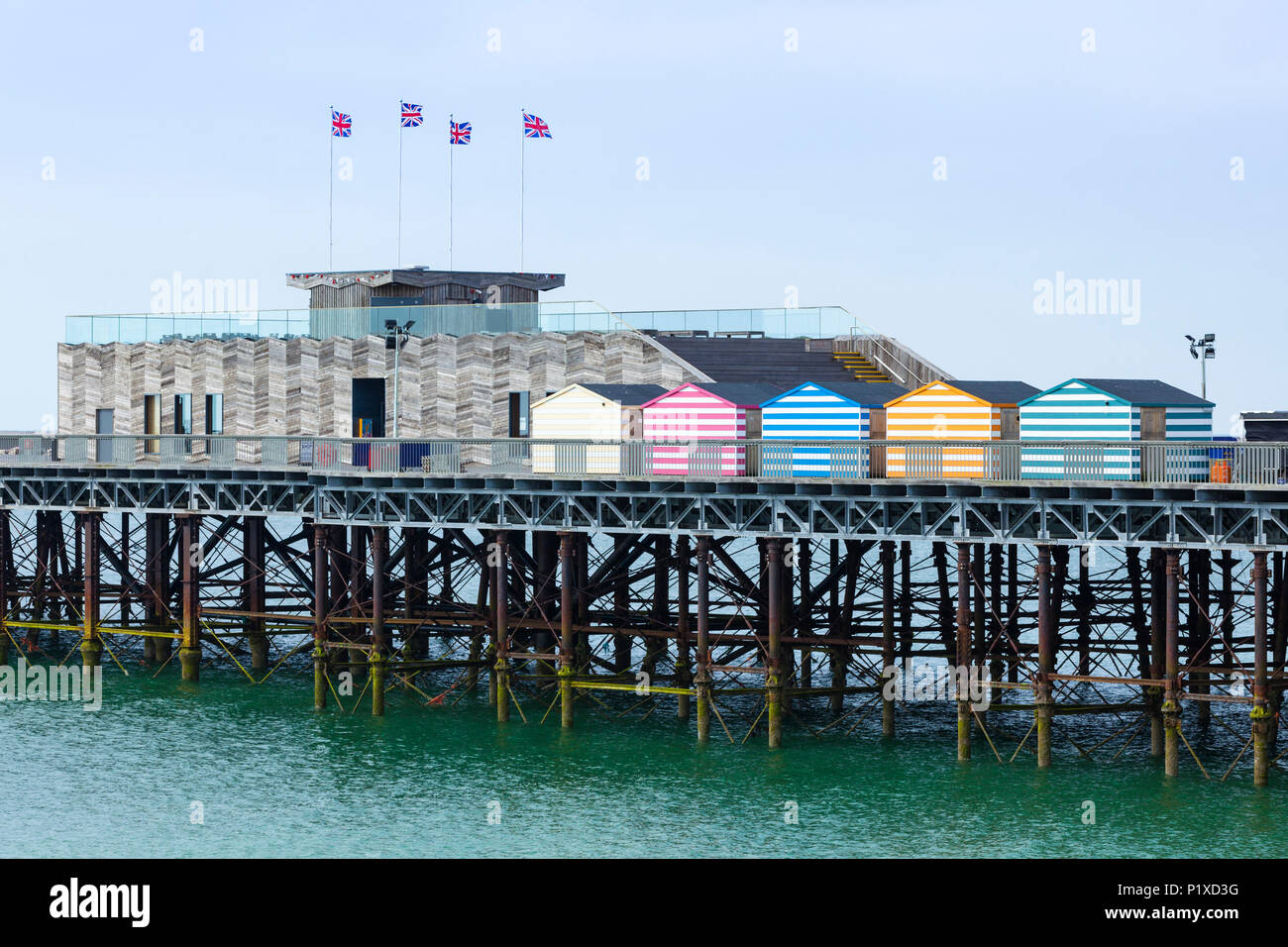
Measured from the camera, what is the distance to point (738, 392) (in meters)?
54.5

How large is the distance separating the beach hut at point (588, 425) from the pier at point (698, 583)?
0.27 meters

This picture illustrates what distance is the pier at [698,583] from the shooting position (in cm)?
4794

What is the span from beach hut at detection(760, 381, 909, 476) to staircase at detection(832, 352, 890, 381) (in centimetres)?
880

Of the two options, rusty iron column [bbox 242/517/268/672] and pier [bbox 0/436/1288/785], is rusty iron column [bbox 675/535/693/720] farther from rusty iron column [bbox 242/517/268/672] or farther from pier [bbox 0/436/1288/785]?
rusty iron column [bbox 242/517/268/672]

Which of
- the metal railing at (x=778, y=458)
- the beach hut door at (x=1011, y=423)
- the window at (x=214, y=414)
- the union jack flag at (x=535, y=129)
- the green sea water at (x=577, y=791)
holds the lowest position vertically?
the green sea water at (x=577, y=791)

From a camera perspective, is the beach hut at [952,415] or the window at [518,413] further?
the window at [518,413]

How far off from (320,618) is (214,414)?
1329cm

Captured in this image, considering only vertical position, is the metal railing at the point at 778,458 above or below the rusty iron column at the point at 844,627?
above

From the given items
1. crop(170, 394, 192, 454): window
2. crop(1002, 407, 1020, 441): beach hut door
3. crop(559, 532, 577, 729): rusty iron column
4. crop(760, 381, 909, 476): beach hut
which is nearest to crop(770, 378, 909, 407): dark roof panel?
crop(760, 381, 909, 476): beach hut

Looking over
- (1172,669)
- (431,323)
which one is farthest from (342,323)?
(1172,669)

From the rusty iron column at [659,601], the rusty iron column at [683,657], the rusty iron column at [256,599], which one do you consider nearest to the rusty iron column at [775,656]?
the rusty iron column at [683,657]

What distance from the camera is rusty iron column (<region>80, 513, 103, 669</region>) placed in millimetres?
64375

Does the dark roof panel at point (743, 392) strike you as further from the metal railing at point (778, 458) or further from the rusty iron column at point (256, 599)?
the rusty iron column at point (256, 599)
